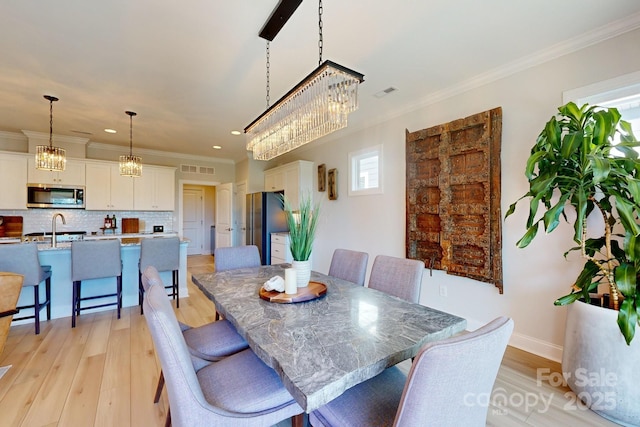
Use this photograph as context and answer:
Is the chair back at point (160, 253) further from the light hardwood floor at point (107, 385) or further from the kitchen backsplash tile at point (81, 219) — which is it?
the kitchen backsplash tile at point (81, 219)

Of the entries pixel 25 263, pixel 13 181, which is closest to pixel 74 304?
pixel 25 263

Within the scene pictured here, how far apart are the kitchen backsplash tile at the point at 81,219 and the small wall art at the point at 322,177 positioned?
3.56 meters

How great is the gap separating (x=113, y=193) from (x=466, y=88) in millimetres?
→ 6019

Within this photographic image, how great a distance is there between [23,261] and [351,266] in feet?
10.5

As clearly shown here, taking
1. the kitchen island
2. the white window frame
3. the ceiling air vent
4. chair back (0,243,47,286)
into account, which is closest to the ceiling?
the white window frame

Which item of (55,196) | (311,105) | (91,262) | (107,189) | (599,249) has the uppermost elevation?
(311,105)

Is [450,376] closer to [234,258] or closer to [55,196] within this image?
[234,258]

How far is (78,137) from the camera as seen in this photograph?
192 inches

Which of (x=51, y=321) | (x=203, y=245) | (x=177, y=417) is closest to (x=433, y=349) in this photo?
(x=177, y=417)

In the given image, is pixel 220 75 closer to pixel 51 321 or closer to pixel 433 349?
pixel 433 349

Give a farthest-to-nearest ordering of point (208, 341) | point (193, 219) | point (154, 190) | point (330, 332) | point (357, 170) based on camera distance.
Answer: point (193, 219) → point (154, 190) → point (357, 170) → point (208, 341) → point (330, 332)

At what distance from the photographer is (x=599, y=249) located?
1.93m

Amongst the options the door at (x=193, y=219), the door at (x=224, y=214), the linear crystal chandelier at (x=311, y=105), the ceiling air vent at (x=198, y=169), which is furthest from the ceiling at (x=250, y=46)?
the door at (x=193, y=219)

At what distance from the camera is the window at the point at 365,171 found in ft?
12.6
